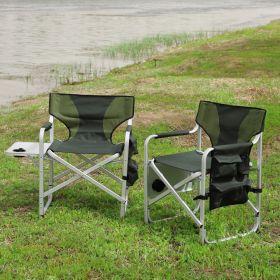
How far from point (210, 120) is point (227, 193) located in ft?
3.88

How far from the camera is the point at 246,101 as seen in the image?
1416 cm

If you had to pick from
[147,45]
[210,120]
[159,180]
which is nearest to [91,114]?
[159,180]

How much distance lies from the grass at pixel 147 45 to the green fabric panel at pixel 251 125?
904 inches

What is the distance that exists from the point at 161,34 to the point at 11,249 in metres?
35.4

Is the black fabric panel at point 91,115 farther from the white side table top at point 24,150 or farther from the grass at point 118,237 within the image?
the grass at point 118,237

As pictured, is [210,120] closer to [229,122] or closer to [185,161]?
[229,122]

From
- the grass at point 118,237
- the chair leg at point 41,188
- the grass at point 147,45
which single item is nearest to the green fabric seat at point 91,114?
the chair leg at point 41,188

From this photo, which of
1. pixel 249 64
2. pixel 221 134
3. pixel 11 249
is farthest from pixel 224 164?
pixel 249 64

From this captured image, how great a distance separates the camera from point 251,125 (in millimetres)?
6332

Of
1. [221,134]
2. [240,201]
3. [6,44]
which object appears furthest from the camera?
[6,44]

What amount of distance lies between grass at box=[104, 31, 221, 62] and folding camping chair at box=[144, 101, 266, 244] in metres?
22.7

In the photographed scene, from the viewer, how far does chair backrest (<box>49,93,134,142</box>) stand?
7.20m

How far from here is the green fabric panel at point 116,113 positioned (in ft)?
23.4

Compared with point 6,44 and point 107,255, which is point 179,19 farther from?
point 107,255
